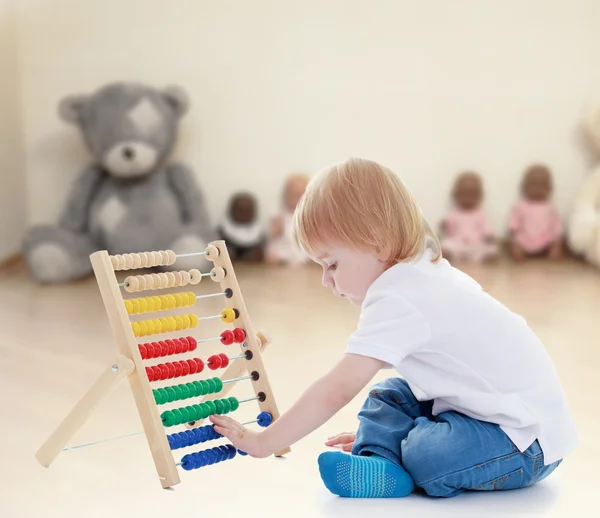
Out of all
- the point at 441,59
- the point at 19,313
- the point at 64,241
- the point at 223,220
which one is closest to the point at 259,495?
the point at 19,313

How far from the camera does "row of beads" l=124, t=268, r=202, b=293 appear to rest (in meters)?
1.33

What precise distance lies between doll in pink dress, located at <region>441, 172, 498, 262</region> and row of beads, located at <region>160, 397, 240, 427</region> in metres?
2.18

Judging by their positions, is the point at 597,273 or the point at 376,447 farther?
the point at 597,273

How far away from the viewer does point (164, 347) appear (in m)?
1.33

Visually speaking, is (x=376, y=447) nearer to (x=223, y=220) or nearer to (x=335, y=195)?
(x=335, y=195)

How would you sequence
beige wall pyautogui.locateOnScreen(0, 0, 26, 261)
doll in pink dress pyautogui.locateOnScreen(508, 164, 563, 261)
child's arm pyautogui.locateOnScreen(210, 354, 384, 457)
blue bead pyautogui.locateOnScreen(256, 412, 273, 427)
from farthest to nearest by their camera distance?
doll in pink dress pyautogui.locateOnScreen(508, 164, 563, 261), beige wall pyautogui.locateOnScreen(0, 0, 26, 261), blue bead pyautogui.locateOnScreen(256, 412, 273, 427), child's arm pyautogui.locateOnScreen(210, 354, 384, 457)

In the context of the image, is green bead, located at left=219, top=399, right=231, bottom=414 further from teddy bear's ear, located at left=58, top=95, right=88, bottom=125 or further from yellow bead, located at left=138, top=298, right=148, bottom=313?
teddy bear's ear, located at left=58, top=95, right=88, bottom=125

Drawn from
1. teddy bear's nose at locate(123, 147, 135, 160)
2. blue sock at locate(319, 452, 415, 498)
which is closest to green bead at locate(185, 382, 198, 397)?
blue sock at locate(319, 452, 415, 498)

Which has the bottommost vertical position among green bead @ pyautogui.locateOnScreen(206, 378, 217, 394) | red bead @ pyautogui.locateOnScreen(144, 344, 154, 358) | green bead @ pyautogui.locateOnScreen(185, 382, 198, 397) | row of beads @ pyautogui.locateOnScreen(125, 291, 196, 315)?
green bead @ pyautogui.locateOnScreen(206, 378, 217, 394)

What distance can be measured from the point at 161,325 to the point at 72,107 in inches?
82.2

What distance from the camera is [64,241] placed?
3092 mm

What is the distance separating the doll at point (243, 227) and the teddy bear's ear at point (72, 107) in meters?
0.64

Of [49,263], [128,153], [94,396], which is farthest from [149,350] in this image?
[128,153]

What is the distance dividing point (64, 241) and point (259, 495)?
1.98m
